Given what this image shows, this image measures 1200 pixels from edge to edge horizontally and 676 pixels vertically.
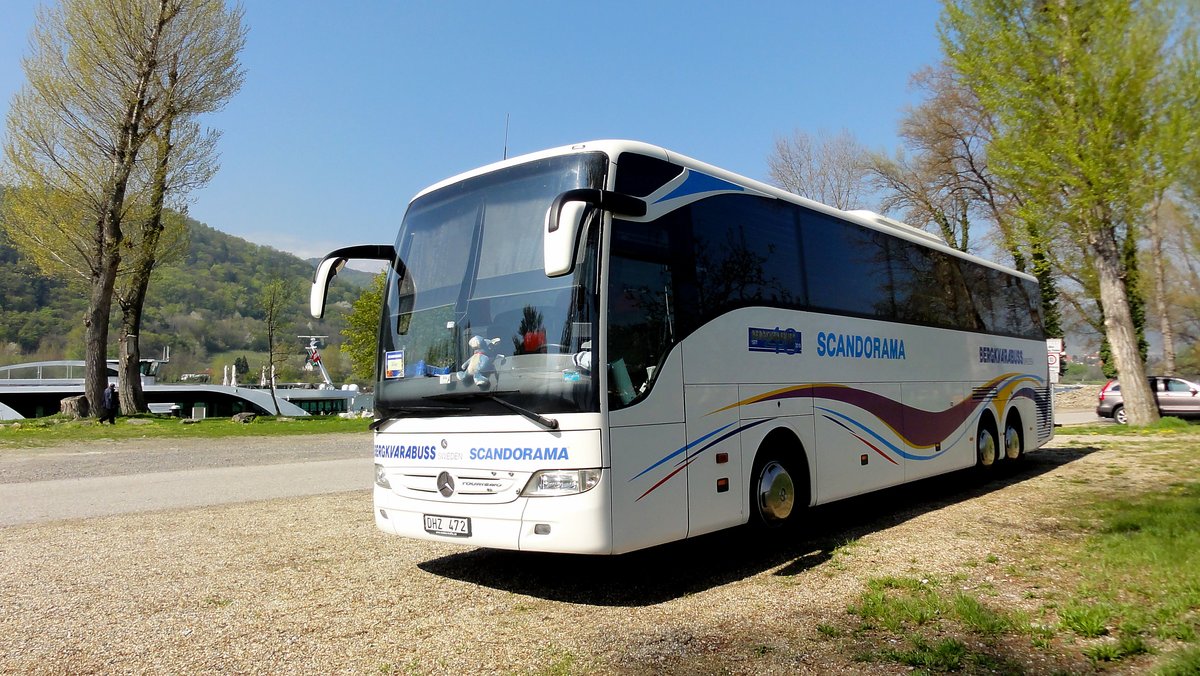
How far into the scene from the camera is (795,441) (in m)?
7.72

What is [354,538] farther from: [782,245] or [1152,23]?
[1152,23]

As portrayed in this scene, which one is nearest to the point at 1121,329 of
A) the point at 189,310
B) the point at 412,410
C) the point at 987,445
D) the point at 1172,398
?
the point at 1172,398

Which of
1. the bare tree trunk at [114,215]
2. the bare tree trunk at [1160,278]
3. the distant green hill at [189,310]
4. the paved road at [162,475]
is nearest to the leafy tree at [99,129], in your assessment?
the bare tree trunk at [114,215]

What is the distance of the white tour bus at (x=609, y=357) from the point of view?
5.67m

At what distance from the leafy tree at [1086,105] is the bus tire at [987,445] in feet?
30.6

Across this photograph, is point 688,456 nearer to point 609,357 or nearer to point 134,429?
point 609,357

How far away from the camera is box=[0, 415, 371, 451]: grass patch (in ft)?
71.7

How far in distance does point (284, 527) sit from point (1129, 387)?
20.9 meters

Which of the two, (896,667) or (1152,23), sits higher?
(1152,23)

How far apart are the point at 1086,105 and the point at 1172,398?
44.1ft

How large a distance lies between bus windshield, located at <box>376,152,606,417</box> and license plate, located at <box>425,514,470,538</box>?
0.78 metres

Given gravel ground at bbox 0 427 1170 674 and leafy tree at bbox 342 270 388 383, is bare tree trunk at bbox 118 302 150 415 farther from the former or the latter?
leafy tree at bbox 342 270 388 383

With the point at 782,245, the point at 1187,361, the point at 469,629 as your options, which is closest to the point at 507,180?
the point at 782,245

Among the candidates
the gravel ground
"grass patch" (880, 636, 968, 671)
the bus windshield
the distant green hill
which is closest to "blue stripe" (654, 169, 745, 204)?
the bus windshield
